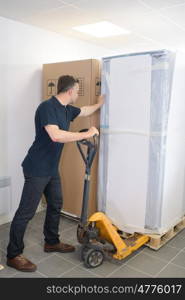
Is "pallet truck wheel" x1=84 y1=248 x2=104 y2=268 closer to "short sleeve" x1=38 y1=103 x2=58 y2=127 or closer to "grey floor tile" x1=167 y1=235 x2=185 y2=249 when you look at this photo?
"grey floor tile" x1=167 y1=235 x2=185 y2=249

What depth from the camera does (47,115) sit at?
96.5 inches

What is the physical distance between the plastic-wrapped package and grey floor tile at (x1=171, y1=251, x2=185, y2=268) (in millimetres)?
289

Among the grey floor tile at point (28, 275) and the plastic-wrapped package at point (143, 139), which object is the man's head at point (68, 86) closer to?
the plastic-wrapped package at point (143, 139)

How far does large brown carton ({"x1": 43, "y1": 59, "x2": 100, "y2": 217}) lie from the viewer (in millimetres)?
3283

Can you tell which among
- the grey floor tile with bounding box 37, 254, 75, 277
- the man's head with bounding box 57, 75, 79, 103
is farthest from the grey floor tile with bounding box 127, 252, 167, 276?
the man's head with bounding box 57, 75, 79, 103

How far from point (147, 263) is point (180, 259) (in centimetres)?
35

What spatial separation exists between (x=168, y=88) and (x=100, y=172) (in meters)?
1.17

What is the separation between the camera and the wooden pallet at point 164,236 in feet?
9.78

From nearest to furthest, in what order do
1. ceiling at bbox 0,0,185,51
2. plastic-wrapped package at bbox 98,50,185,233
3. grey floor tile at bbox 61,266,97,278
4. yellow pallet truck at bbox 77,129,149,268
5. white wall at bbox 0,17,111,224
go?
grey floor tile at bbox 61,266,97,278
yellow pallet truck at bbox 77,129,149,268
plastic-wrapped package at bbox 98,50,185,233
ceiling at bbox 0,0,185,51
white wall at bbox 0,17,111,224

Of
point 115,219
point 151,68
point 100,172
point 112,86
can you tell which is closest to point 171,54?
point 151,68

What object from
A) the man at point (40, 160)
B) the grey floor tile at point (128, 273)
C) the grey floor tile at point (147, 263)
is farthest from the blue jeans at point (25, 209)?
the grey floor tile at point (147, 263)

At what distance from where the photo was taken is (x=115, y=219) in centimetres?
321

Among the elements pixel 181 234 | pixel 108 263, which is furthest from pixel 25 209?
pixel 181 234

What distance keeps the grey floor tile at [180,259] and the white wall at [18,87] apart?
2075 millimetres
